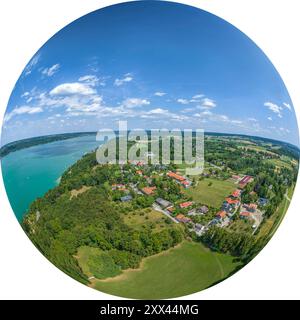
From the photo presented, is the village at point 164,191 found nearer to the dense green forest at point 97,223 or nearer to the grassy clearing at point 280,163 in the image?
the dense green forest at point 97,223

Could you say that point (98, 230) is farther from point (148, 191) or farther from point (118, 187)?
point (148, 191)

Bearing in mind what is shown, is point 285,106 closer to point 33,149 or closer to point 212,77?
point 212,77

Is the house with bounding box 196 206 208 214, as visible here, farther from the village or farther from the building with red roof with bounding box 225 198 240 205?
the building with red roof with bounding box 225 198 240 205

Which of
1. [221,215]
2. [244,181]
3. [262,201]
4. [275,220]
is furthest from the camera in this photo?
[275,220]

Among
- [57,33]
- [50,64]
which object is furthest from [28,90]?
[57,33]

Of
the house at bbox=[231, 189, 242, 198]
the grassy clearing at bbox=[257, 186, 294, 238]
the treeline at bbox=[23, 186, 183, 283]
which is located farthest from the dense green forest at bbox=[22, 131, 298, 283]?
the grassy clearing at bbox=[257, 186, 294, 238]

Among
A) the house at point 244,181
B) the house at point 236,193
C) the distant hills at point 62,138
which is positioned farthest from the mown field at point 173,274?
the distant hills at point 62,138

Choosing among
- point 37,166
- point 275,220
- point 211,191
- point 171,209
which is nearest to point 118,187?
point 171,209
